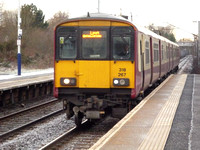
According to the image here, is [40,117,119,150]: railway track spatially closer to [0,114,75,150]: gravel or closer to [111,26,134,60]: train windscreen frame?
[0,114,75,150]: gravel

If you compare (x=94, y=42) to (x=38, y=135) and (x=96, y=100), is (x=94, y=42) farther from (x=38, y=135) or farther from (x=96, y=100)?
(x=38, y=135)

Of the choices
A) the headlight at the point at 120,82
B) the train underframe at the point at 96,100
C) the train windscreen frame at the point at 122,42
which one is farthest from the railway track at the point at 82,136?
the train windscreen frame at the point at 122,42

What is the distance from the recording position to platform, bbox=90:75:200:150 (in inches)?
282

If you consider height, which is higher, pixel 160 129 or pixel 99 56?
pixel 99 56

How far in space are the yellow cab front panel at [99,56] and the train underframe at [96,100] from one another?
0.14 metres

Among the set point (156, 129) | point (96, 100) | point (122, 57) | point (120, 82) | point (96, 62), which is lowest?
point (156, 129)

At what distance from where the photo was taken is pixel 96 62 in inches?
418

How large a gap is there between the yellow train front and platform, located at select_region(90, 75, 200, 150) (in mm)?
933

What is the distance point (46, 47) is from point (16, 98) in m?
32.7

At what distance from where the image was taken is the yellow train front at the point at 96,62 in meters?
10.6

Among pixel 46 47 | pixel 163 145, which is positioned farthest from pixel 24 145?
pixel 46 47

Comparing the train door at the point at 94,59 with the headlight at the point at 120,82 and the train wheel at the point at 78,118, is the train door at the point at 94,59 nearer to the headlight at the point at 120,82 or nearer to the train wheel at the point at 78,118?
the headlight at the point at 120,82

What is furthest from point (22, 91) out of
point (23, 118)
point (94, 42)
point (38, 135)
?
point (94, 42)

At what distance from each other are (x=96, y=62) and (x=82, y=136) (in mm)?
2057
